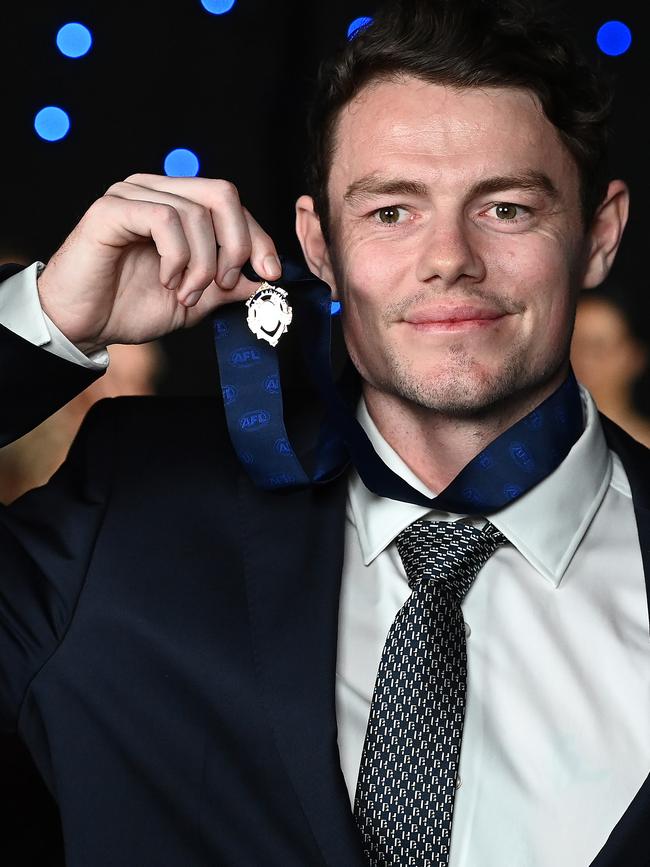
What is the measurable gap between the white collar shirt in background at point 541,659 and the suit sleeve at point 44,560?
0.34 m

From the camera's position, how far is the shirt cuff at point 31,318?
1673mm

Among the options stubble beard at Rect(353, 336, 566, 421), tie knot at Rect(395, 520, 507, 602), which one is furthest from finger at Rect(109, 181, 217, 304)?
tie knot at Rect(395, 520, 507, 602)

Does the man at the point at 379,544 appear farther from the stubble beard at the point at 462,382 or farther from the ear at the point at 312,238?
the ear at the point at 312,238

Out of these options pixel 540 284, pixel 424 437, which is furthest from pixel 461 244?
pixel 424 437

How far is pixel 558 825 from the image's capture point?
1.59 m

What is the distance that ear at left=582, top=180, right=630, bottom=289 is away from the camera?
6.58ft

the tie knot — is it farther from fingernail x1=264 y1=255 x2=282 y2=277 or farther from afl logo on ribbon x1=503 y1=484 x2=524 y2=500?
fingernail x1=264 y1=255 x2=282 y2=277

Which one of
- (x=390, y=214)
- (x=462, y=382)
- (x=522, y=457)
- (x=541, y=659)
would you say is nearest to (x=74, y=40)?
(x=390, y=214)

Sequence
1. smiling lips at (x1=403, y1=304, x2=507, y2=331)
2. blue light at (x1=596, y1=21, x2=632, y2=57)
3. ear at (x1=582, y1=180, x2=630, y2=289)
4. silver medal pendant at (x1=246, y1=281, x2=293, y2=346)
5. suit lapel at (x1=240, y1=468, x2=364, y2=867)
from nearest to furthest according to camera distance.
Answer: suit lapel at (x1=240, y1=468, x2=364, y2=867), silver medal pendant at (x1=246, y1=281, x2=293, y2=346), smiling lips at (x1=403, y1=304, x2=507, y2=331), ear at (x1=582, y1=180, x2=630, y2=289), blue light at (x1=596, y1=21, x2=632, y2=57)

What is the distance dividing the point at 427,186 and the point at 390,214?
71mm

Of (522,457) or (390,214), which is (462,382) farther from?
(390,214)

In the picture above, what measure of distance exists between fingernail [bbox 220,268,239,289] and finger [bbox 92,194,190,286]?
0.19 ft

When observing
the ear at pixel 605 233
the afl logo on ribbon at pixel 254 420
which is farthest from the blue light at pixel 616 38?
the afl logo on ribbon at pixel 254 420

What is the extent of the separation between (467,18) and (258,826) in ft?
3.70
